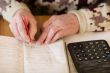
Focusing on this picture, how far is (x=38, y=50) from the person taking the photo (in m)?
0.70

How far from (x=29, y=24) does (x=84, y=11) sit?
183 mm

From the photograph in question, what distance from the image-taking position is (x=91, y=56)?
0.69 metres

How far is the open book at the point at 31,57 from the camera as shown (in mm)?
645

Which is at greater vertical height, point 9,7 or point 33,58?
point 9,7

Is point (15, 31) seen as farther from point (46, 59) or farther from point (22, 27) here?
point (46, 59)

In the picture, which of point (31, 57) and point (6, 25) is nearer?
point (31, 57)

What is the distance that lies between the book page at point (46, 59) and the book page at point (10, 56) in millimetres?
17

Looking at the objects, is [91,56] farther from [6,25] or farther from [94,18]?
[6,25]

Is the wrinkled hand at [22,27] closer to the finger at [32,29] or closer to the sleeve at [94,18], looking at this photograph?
the finger at [32,29]

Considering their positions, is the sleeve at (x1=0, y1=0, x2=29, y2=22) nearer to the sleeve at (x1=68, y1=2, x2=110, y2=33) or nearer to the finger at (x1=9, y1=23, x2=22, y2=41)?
the finger at (x1=9, y1=23, x2=22, y2=41)

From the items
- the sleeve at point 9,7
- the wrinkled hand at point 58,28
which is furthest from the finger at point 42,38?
the sleeve at point 9,7

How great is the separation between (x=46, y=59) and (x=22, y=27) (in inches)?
4.7

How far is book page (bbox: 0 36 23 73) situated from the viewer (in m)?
0.64

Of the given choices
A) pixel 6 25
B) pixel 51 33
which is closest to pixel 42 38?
pixel 51 33
